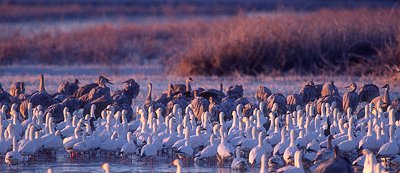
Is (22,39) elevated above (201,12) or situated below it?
below

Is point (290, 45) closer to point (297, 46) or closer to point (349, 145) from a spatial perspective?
point (297, 46)

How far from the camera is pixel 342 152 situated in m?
12.0

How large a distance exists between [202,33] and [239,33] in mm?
4757

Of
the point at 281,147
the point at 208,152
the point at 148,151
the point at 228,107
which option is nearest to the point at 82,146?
the point at 148,151

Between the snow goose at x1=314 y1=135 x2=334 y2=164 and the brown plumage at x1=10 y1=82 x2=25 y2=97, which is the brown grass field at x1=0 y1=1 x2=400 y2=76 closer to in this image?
the brown plumage at x1=10 y1=82 x2=25 y2=97

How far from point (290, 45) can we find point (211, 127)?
9284mm

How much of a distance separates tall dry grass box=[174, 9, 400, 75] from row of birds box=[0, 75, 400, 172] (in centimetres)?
583

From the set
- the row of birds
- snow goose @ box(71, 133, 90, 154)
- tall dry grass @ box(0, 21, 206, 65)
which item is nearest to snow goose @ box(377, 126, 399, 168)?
the row of birds

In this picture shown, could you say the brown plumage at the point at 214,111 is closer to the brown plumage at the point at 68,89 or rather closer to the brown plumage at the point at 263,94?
the brown plumage at the point at 263,94

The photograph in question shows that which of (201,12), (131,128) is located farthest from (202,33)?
(201,12)

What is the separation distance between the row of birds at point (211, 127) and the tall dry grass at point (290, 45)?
5827 mm

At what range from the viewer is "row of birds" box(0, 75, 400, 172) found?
11.8 metres

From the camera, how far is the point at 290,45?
22.7 meters

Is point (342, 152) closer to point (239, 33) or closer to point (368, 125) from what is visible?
point (368, 125)
